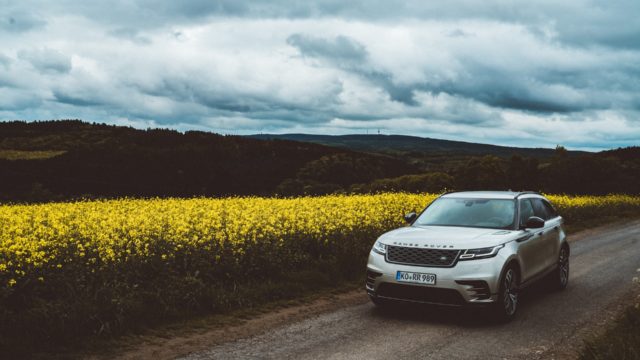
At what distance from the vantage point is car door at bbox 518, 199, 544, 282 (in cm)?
850

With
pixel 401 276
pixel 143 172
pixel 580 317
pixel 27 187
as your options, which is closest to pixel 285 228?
pixel 401 276

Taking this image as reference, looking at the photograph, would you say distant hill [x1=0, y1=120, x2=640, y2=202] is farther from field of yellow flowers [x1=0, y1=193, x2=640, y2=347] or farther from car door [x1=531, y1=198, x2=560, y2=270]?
car door [x1=531, y1=198, x2=560, y2=270]

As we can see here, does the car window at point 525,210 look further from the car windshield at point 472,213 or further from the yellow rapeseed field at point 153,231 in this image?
the yellow rapeseed field at point 153,231

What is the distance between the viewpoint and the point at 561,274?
10406mm

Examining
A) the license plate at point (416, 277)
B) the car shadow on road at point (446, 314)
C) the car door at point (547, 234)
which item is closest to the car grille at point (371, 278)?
the license plate at point (416, 277)

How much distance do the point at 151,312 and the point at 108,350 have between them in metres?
1.20

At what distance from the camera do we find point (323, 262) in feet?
36.4

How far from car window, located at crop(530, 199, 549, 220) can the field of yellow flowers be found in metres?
3.76

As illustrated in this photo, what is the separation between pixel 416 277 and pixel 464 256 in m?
0.73

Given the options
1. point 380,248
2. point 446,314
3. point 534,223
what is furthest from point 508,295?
point 380,248

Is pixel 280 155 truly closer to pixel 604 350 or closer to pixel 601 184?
pixel 601 184

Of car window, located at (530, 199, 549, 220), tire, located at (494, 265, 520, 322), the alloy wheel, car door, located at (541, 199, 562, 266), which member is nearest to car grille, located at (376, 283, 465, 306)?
tire, located at (494, 265, 520, 322)

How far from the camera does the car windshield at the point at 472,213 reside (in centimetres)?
889

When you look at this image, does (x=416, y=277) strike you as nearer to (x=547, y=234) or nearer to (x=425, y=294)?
(x=425, y=294)
